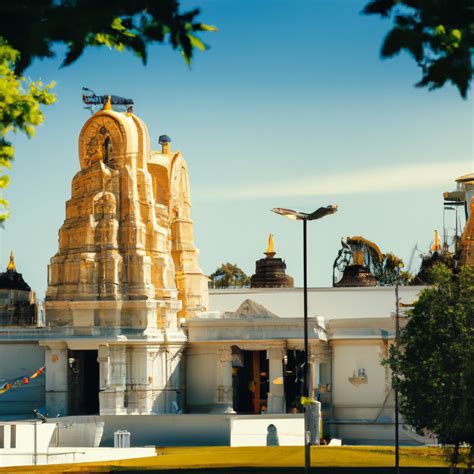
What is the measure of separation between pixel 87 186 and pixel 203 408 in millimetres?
13204

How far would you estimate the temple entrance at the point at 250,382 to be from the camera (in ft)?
222

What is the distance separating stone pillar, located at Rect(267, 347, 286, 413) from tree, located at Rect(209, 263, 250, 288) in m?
71.4

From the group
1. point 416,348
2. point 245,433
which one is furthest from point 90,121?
point 416,348

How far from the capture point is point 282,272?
274 feet

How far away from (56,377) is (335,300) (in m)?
18.4

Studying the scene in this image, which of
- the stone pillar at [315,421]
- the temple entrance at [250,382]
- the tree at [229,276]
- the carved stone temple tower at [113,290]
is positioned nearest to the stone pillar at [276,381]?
the temple entrance at [250,382]

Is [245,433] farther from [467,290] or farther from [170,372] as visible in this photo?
[467,290]

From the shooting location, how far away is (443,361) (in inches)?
1702

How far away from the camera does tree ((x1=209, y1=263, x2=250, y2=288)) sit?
138m

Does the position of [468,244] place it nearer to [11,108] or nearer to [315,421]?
[315,421]

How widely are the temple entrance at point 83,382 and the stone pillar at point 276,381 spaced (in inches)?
367

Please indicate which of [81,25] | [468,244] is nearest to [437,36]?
[81,25]

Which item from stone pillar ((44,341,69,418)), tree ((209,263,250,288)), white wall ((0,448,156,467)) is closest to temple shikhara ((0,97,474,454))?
stone pillar ((44,341,69,418))

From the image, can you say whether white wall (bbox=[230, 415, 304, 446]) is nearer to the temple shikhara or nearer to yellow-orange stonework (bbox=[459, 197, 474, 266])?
the temple shikhara
